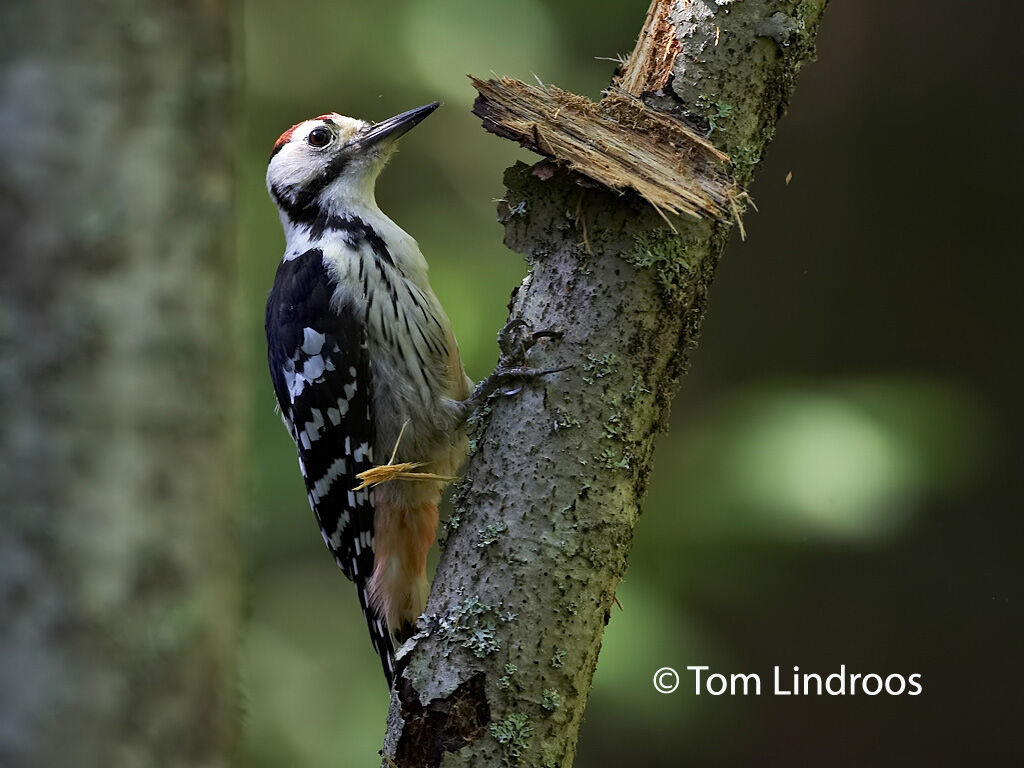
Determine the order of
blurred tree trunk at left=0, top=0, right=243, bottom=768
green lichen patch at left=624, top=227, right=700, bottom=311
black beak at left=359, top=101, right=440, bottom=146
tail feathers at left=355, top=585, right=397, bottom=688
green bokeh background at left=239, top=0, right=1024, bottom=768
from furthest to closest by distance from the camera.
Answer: green bokeh background at left=239, top=0, right=1024, bottom=768
black beak at left=359, top=101, right=440, bottom=146
tail feathers at left=355, top=585, right=397, bottom=688
green lichen patch at left=624, top=227, right=700, bottom=311
blurred tree trunk at left=0, top=0, right=243, bottom=768

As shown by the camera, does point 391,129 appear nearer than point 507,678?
No

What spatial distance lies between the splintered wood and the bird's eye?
0.88 m

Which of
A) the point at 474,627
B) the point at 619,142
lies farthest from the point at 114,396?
the point at 619,142

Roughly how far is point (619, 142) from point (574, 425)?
0.46m

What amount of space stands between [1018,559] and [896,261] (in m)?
1.18

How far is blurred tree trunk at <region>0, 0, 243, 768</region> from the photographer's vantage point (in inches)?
18.2

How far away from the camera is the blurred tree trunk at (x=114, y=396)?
46 cm

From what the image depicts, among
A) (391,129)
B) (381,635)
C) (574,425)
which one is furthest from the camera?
(391,129)

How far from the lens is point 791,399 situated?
10.1ft

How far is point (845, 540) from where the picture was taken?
303 centimetres

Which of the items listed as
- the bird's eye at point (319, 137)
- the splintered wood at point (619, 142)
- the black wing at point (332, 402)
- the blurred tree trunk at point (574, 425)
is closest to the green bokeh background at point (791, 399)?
the bird's eye at point (319, 137)

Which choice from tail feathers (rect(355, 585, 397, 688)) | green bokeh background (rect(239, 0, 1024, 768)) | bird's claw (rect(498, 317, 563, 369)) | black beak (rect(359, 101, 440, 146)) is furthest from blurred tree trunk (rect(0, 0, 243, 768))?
green bokeh background (rect(239, 0, 1024, 768))

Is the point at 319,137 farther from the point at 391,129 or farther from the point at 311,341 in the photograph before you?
the point at 311,341

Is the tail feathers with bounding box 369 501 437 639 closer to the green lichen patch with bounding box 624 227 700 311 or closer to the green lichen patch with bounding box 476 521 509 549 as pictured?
the green lichen patch with bounding box 476 521 509 549
